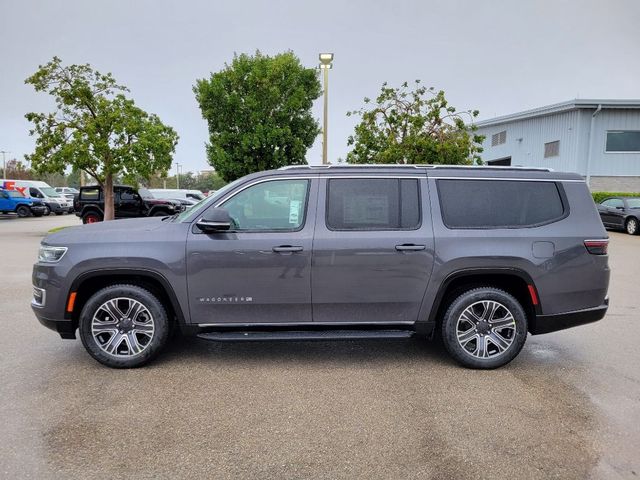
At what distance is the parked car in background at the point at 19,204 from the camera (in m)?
28.0

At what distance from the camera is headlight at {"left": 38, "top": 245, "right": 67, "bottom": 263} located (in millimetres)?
4418

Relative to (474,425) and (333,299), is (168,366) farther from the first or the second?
(474,425)

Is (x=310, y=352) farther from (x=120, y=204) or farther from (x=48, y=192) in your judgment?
(x=48, y=192)

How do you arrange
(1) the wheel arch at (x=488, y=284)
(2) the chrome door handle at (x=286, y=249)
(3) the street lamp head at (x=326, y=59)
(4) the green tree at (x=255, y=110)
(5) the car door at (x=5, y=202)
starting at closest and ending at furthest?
(2) the chrome door handle at (x=286, y=249)
(1) the wheel arch at (x=488, y=284)
(3) the street lamp head at (x=326, y=59)
(4) the green tree at (x=255, y=110)
(5) the car door at (x=5, y=202)

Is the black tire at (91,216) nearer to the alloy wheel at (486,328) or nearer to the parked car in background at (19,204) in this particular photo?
the parked car in background at (19,204)

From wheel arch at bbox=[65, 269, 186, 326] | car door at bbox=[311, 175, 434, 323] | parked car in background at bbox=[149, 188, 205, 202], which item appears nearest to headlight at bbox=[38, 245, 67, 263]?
wheel arch at bbox=[65, 269, 186, 326]

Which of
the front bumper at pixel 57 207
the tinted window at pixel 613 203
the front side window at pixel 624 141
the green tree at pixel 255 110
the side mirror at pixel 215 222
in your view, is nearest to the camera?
the side mirror at pixel 215 222

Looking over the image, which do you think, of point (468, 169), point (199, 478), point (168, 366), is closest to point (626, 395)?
point (468, 169)

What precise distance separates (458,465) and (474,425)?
22.2 inches

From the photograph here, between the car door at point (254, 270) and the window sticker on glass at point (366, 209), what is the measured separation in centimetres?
33

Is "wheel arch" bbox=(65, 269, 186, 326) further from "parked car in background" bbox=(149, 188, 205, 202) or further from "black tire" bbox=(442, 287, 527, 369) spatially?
"parked car in background" bbox=(149, 188, 205, 202)

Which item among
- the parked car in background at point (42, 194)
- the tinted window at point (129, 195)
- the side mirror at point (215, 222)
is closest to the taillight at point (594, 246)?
the side mirror at point (215, 222)

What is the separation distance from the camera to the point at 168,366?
4602mm

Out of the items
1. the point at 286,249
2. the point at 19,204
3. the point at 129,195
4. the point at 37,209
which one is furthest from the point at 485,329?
the point at 19,204
